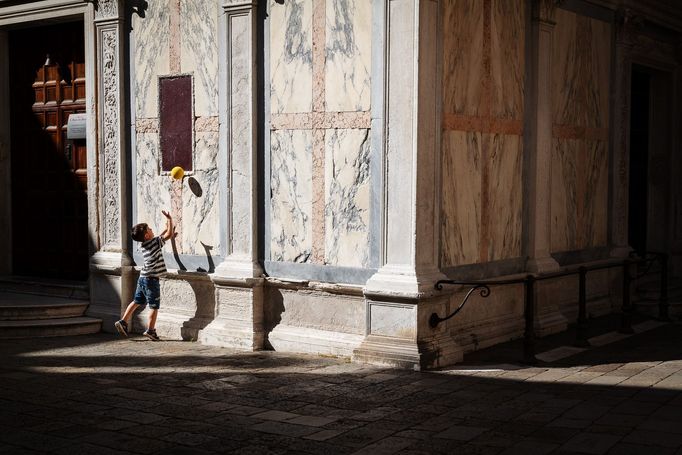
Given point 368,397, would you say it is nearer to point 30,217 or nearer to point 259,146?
point 259,146

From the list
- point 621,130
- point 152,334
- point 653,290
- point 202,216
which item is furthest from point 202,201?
point 653,290

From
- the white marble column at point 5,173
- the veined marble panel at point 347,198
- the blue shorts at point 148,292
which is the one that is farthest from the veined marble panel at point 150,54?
the white marble column at point 5,173

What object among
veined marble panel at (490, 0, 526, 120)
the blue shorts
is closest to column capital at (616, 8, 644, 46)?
veined marble panel at (490, 0, 526, 120)

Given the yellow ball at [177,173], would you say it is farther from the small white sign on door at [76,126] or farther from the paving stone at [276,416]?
the paving stone at [276,416]

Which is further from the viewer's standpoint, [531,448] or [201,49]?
[201,49]

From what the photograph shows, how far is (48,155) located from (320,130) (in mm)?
4547

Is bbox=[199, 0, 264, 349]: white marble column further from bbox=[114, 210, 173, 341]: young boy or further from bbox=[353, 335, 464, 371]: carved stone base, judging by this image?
bbox=[353, 335, 464, 371]: carved stone base

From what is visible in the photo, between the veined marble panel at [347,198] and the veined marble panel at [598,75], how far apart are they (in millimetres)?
3850

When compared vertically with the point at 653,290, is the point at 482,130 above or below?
above

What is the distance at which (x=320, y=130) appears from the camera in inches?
363

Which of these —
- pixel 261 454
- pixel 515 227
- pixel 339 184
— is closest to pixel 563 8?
pixel 515 227

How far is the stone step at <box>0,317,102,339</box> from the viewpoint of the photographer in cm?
1037

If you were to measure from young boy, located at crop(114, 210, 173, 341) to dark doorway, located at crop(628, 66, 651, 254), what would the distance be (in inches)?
273

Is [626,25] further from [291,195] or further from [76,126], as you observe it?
[76,126]
